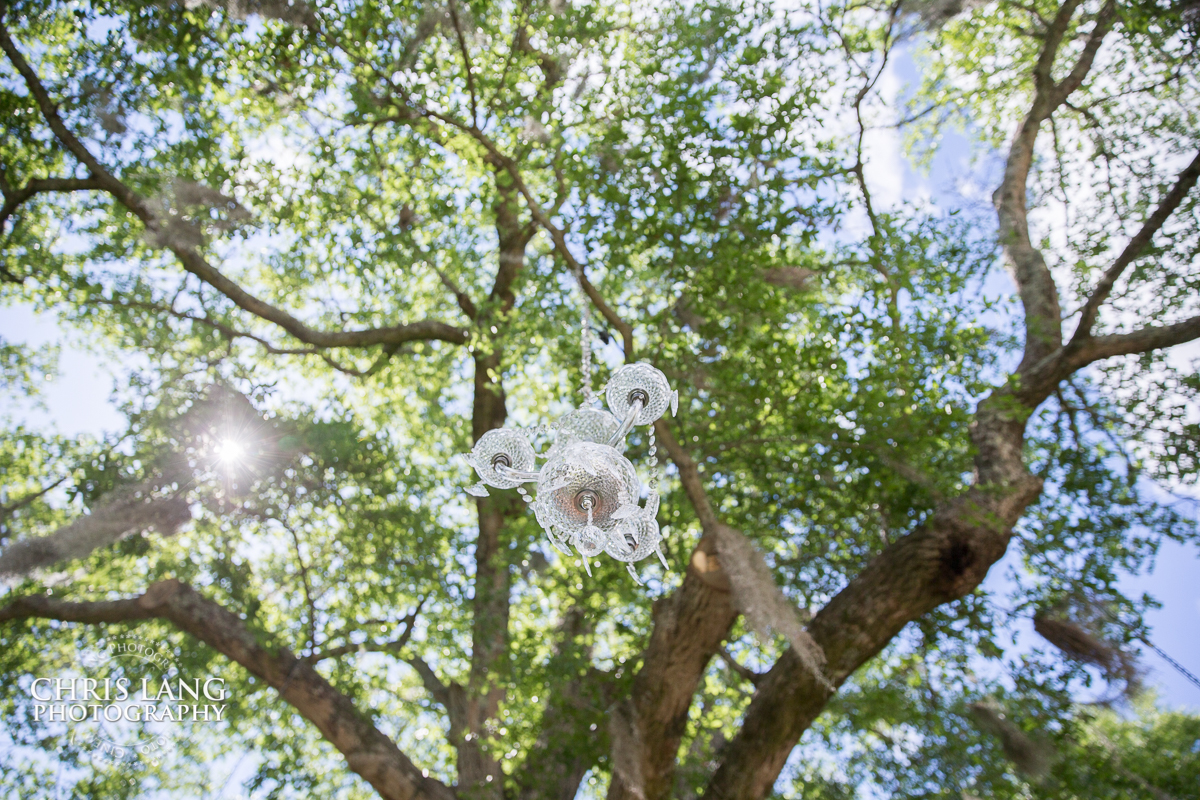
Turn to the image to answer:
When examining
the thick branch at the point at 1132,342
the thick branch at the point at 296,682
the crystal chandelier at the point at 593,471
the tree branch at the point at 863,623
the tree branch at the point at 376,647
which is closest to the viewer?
the crystal chandelier at the point at 593,471

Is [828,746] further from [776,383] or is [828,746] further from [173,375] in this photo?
[173,375]

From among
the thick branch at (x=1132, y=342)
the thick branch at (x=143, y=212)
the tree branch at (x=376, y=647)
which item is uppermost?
the thick branch at (x=143, y=212)

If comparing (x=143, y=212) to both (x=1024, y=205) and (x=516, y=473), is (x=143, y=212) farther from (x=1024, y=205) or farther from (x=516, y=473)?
(x=1024, y=205)

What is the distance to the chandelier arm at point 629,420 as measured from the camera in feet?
12.0

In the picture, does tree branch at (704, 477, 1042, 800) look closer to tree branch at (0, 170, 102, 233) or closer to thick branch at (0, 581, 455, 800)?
thick branch at (0, 581, 455, 800)

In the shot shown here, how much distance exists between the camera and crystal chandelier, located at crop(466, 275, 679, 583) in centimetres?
326

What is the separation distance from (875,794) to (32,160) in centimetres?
1115

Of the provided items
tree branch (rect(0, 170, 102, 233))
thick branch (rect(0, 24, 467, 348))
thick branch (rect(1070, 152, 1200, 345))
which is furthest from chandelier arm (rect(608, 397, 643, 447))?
tree branch (rect(0, 170, 102, 233))

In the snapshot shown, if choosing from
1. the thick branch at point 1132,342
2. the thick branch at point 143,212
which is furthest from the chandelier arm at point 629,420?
the thick branch at point 143,212

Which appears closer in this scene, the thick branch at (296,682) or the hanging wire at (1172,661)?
the hanging wire at (1172,661)

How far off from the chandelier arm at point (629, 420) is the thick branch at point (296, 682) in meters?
3.81

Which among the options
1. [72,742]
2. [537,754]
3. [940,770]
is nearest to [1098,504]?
[940,770]

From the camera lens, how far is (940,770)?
786 cm

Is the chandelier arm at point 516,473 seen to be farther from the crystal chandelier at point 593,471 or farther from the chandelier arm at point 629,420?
the chandelier arm at point 629,420
